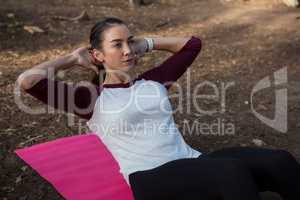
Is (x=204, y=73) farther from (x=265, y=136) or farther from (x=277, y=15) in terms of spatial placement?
(x=277, y=15)

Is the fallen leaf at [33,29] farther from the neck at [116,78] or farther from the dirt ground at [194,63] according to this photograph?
the neck at [116,78]

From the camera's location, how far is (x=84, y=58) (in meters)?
3.11

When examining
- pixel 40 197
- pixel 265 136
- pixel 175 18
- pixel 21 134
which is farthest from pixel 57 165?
pixel 175 18

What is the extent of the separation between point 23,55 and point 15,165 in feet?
10.0

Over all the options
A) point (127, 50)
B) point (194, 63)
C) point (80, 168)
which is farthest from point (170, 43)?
point (194, 63)

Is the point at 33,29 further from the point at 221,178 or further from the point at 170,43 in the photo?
the point at 221,178

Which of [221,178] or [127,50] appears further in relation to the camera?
[127,50]

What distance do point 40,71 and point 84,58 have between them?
357 mm

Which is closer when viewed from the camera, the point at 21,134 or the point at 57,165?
the point at 57,165

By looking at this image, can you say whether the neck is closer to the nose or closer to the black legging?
the nose

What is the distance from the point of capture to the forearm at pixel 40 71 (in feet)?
9.09

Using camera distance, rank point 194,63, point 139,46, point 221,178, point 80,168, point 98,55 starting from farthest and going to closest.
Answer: point 194,63, point 80,168, point 139,46, point 98,55, point 221,178

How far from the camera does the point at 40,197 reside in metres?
3.66

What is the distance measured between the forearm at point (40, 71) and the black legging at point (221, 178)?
28.7 inches
